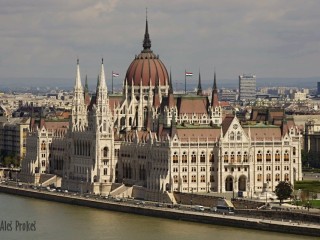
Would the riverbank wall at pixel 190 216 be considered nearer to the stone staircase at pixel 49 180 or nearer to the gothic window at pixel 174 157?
the gothic window at pixel 174 157

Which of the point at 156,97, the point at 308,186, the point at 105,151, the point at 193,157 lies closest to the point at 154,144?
the point at 193,157

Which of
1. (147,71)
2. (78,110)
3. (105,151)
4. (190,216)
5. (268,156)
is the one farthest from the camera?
(78,110)

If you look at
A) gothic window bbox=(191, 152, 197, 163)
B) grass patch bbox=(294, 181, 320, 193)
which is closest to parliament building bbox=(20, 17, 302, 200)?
gothic window bbox=(191, 152, 197, 163)

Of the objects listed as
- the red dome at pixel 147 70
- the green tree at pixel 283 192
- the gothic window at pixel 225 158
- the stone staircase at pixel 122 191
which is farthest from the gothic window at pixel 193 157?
the red dome at pixel 147 70

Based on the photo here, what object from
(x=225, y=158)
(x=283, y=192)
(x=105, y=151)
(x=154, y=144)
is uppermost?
(x=154, y=144)

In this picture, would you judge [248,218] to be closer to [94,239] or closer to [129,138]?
[94,239]

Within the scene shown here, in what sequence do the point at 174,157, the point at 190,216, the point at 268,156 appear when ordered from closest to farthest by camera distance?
the point at 190,216 → the point at 174,157 → the point at 268,156

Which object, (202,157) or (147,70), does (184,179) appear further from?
(147,70)
